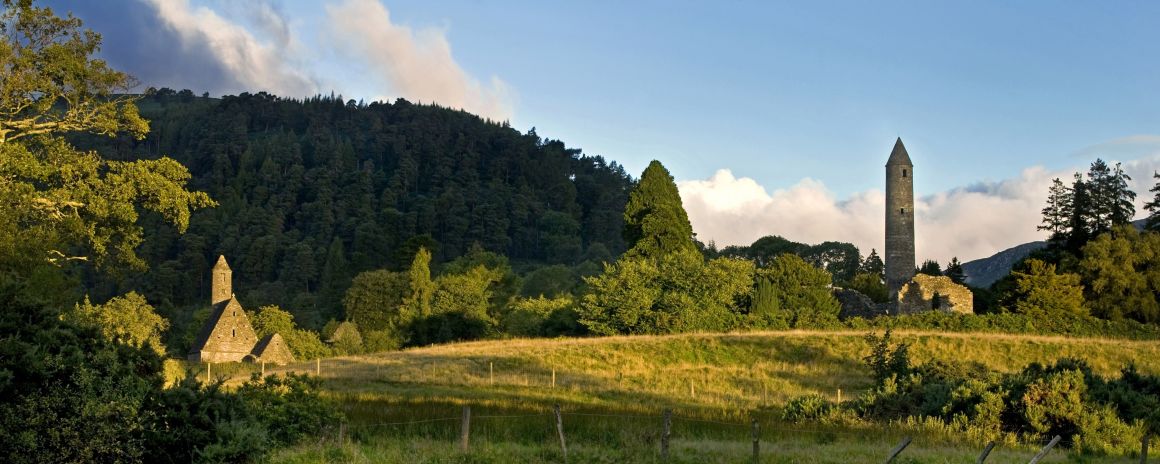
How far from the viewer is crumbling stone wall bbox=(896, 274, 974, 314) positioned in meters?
63.4

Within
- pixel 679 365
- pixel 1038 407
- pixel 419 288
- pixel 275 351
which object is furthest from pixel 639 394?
pixel 419 288

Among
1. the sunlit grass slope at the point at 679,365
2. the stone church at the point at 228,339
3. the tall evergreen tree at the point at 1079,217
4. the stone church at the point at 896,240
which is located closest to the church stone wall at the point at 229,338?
the stone church at the point at 228,339

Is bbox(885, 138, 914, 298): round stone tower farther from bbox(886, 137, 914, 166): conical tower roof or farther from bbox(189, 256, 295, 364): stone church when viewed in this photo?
bbox(189, 256, 295, 364): stone church

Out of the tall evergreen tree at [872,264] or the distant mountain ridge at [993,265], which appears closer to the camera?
the tall evergreen tree at [872,264]

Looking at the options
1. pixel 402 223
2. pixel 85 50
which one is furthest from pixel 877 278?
pixel 402 223

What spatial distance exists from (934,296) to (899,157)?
56.0ft

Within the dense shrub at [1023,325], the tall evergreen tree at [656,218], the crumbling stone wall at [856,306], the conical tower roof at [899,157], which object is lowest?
the dense shrub at [1023,325]

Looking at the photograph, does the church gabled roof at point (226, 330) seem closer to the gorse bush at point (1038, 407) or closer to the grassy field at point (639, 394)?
the grassy field at point (639, 394)

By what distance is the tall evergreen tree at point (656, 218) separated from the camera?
206 ft

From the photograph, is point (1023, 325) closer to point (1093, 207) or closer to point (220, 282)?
point (1093, 207)

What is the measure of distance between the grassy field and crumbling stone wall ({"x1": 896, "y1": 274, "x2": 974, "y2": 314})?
51.6 feet

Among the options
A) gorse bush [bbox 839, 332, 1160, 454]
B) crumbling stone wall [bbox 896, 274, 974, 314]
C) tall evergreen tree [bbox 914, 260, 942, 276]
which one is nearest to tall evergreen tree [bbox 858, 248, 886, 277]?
tall evergreen tree [bbox 914, 260, 942, 276]

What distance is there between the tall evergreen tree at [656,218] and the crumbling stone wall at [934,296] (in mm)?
14108

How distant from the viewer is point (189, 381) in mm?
13297
